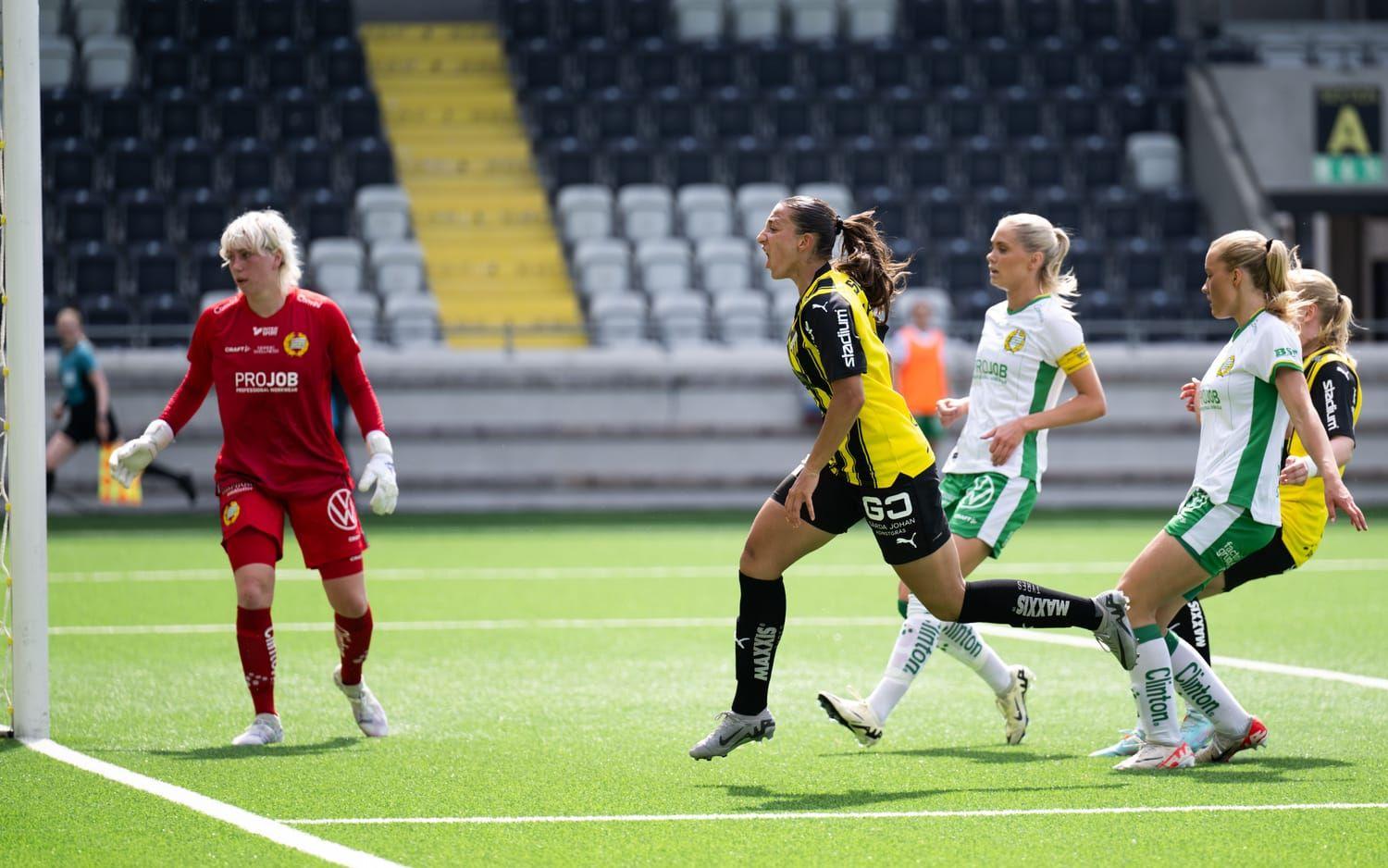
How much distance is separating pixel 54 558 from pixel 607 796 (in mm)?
10185

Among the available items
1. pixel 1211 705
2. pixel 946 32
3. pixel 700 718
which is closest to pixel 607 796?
pixel 700 718

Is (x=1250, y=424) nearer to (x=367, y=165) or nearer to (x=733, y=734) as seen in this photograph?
(x=733, y=734)

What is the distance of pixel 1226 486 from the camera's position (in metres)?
5.98

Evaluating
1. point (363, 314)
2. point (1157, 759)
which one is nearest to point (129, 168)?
point (363, 314)

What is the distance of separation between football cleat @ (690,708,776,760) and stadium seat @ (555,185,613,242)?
18.0 meters

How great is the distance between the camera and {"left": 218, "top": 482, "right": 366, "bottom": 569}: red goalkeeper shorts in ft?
22.2

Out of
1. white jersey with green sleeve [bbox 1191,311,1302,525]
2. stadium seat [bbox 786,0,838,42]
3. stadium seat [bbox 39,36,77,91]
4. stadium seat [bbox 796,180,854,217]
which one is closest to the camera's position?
white jersey with green sleeve [bbox 1191,311,1302,525]

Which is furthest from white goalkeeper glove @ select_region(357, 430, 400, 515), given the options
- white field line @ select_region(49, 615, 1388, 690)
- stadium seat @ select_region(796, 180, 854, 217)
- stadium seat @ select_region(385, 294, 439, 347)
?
stadium seat @ select_region(796, 180, 854, 217)

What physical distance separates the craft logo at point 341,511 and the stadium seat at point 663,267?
1570cm

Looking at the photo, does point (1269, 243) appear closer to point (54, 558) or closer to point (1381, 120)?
point (54, 558)

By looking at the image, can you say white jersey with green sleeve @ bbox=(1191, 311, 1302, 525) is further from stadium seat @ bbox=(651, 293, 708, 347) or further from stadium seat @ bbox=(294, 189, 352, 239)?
stadium seat @ bbox=(294, 189, 352, 239)

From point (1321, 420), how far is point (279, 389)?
3801mm

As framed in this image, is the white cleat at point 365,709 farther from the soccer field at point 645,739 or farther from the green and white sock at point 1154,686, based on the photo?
the green and white sock at point 1154,686

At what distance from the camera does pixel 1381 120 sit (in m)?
24.7
